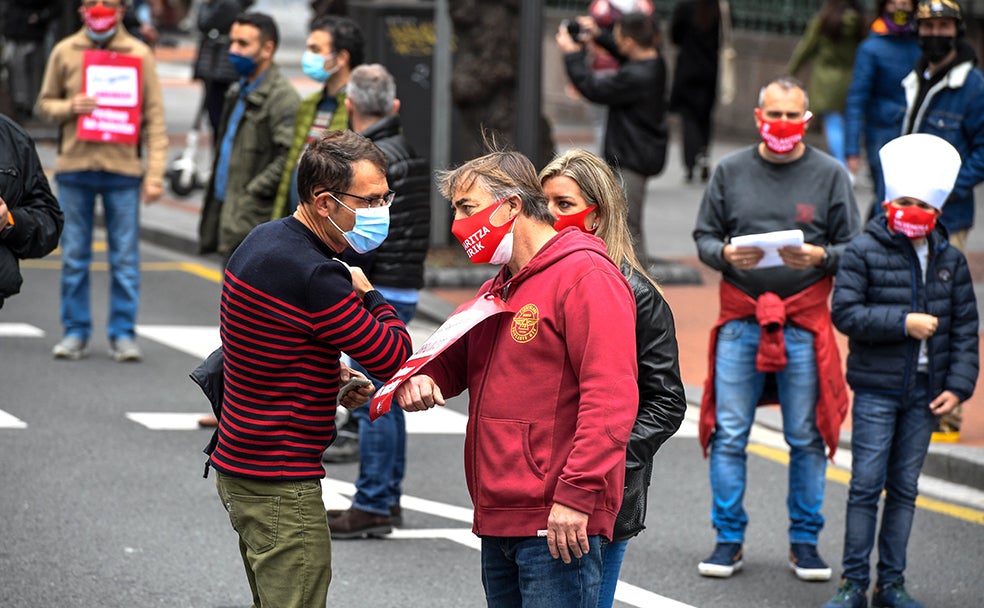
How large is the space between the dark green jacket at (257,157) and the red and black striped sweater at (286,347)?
3.97 m

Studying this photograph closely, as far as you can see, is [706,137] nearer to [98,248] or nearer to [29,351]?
[98,248]

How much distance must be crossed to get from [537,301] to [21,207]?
8.20 feet

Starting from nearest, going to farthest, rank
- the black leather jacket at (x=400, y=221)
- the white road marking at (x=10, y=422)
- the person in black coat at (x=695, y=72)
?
the black leather jacket at (x=400, y=221) → the white road marking at (x=10, y=422) → the person in black coat at (x=695, y=72)

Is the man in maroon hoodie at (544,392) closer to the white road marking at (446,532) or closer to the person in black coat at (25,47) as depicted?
the white road marking at (446,532)

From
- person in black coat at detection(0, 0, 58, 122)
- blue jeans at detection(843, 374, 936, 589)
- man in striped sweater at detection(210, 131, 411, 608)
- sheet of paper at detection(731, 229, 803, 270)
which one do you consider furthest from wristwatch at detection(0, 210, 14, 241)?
person in black coat at detection(0, 0, 58, 122)

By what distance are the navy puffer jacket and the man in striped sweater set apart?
2.29 m

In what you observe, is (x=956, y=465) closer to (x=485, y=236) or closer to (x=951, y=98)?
(x=951, y=98)

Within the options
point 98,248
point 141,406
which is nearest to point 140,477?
point 141,406

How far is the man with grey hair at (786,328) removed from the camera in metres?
6.61

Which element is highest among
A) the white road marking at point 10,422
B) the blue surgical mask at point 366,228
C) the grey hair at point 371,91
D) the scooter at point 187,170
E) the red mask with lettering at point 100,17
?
the red mask with lettering at point 100,17

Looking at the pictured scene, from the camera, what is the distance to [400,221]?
23.5ft

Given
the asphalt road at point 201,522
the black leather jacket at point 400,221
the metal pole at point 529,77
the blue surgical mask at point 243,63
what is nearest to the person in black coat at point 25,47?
the metal pole at point 529,77

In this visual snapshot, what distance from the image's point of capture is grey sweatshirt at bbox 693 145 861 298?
6.65 m

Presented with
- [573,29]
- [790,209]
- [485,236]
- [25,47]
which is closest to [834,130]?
[573,29]
